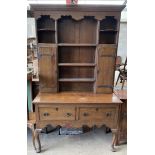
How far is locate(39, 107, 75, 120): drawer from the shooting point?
2.03 metres

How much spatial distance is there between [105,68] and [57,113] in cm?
89

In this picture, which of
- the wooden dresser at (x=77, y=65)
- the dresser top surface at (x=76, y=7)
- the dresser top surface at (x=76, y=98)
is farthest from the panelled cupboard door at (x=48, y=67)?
the dresser top surface at (x=76, y=7)

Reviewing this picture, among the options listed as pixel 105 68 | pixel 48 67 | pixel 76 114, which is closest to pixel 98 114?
pixel 76 114

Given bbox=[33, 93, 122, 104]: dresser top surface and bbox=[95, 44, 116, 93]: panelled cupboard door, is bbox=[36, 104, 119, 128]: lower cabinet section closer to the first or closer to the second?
bbox=[33, 93, 122, 104]: dresser top surface

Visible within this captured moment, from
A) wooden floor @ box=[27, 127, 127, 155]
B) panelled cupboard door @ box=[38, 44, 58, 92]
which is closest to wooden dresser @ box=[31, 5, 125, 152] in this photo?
panelled cupboard door @ box=[38, 44, 58, 92]

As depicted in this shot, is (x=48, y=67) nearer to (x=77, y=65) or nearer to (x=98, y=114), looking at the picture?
(x=77, y=65)

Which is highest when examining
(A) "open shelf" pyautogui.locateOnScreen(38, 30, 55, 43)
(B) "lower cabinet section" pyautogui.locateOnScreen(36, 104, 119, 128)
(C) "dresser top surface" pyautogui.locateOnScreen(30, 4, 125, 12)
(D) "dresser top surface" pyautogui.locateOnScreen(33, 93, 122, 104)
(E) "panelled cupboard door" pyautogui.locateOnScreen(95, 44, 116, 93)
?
(C) "dresser top surface" pyautogui.locateOnScreen(30, 4, 125, 12)

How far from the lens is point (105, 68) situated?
7.34ft
